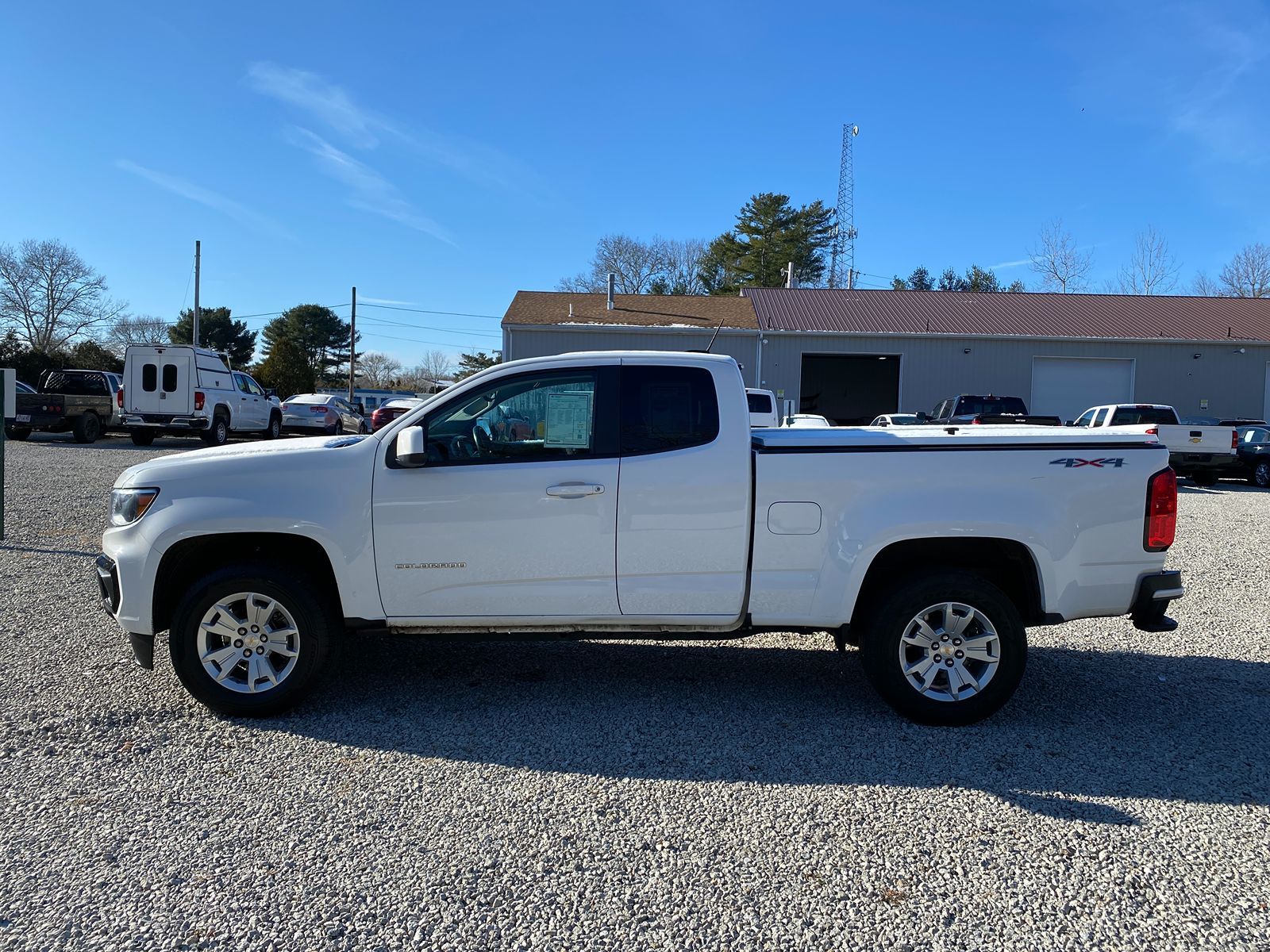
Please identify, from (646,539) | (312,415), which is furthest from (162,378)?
(646,539)

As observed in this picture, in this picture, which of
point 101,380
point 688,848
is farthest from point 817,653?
point 101,380

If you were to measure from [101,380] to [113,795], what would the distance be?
2446 centimetres

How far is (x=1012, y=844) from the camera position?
11.2 ft

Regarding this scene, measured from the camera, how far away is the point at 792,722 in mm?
4652

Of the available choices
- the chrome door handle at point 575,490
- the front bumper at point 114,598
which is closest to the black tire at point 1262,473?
the chrome door handle at point 575,490

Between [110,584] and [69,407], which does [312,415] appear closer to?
[69,407]

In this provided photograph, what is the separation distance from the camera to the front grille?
4.61 m

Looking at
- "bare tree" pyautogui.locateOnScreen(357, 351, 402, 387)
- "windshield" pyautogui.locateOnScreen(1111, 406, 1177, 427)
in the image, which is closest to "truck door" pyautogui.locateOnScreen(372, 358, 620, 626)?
"windshield" pyautogui.locateOnScreen(1111, 406, 1177, 427)

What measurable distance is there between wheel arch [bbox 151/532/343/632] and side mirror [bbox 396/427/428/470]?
24.7 inches

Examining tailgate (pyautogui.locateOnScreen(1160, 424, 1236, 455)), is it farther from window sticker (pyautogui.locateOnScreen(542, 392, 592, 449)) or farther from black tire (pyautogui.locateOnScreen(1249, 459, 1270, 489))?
window sticker (pyautogui.locateOnScreen(542, 392, 592, 449))

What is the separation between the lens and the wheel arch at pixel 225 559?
4.59m

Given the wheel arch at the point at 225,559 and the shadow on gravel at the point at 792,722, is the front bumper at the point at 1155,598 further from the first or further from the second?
the wheel arch at the point at 225,559

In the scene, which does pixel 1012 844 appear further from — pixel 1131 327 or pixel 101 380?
pixel 1131 327

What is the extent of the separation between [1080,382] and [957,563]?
29059 mm
